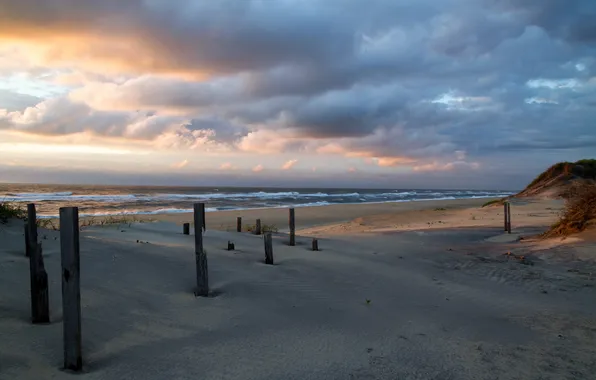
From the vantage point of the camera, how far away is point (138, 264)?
27.8 ft

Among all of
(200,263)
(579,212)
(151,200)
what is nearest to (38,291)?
(200,263)

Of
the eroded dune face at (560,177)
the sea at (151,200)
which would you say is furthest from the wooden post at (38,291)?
the eroded dune face at (560,177)

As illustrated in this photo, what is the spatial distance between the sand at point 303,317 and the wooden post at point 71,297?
0.62 ft

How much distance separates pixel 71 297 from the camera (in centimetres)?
451

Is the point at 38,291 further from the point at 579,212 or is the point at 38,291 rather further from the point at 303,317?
the point at 579,212

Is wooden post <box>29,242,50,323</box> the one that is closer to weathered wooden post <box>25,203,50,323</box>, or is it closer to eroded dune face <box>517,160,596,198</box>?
weathered wooden post <box>25,203,50,323</box>

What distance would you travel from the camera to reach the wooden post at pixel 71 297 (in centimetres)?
446

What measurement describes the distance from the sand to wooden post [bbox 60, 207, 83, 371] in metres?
0.19

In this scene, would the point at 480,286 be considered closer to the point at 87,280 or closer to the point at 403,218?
the point at 87,280

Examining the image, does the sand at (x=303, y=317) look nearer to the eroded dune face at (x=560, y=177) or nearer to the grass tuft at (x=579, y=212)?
the grass tuft at (x=579, y=212)

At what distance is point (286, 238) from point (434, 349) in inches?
383

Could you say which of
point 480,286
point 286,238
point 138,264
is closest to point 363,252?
point 286,238

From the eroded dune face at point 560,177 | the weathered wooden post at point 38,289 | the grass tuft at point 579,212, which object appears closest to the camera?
the weathered wooden post at point 38,289

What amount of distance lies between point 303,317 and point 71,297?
3.72 metres
